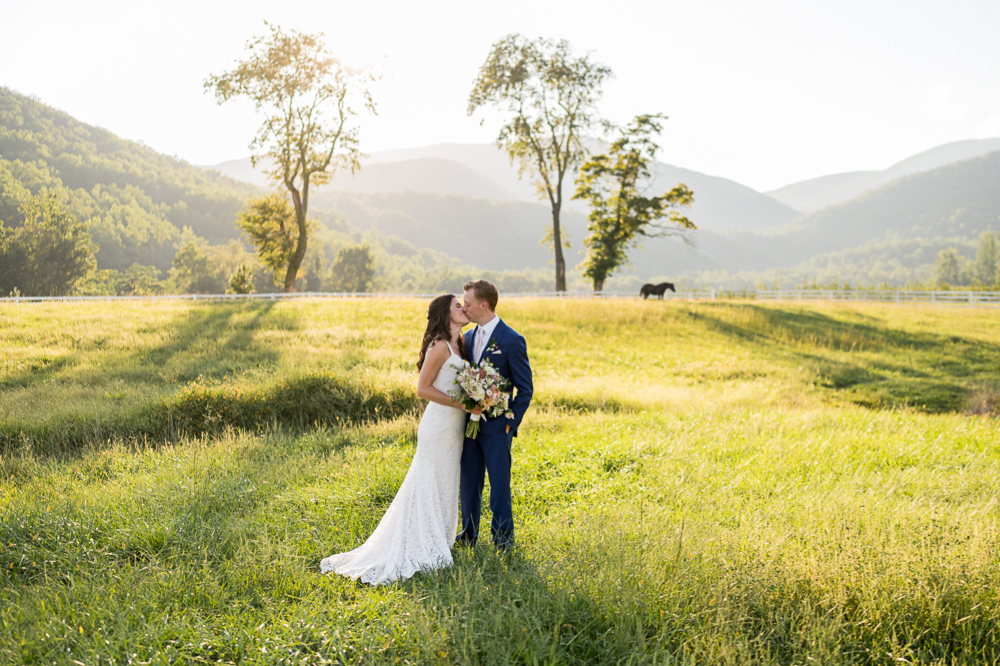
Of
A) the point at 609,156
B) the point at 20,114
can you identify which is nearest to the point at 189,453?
the point at 609,156

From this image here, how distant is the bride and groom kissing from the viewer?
17.0ft

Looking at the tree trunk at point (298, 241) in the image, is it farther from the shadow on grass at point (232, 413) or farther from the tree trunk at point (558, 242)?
the shadow on grass at point (232, 413)

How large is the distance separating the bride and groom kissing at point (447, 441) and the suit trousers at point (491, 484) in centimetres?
1

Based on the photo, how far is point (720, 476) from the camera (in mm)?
7559

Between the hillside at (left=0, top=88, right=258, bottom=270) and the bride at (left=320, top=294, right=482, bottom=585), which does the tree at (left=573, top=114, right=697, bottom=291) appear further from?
the hillside at (left=0, top=88, right=258, bottom=270)

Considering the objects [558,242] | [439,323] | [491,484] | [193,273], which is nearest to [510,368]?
[439,323]

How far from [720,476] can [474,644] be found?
16.5 ft

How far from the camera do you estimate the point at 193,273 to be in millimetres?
92188

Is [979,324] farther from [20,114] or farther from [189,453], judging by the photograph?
[20,114]

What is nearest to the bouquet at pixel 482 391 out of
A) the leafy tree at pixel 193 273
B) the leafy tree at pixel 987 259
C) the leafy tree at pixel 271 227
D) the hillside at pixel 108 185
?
the leafy tree at pixel 271 227

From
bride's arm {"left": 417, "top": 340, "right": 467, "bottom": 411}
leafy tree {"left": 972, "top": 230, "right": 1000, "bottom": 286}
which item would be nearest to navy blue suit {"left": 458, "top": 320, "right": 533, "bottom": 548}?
bride's arm {"left": 417, "top": 340, "right": 467, "bottom": 411}

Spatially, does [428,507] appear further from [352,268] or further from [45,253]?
[352,268]

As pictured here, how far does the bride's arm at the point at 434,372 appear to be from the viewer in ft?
16.9

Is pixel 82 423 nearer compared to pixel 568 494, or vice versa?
pixel 568 494
